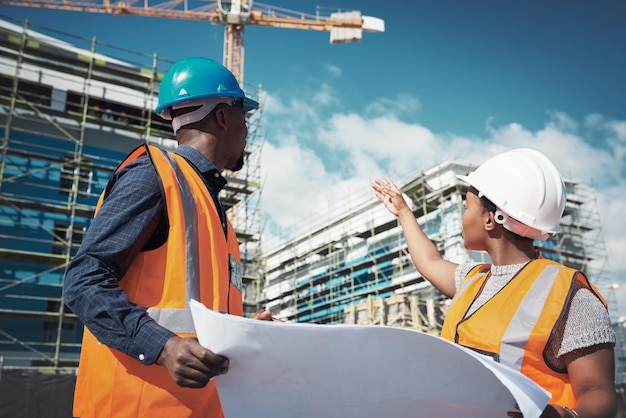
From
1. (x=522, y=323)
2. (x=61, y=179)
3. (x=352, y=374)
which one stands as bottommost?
(x=352, y=374)

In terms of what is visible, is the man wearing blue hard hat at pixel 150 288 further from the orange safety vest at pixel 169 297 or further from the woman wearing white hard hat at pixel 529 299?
the woman wearing white hard hat at pixel 529 299

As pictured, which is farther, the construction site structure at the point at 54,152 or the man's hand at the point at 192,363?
the construction site structure at the point at 54,152

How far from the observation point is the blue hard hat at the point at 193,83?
178 centimetres

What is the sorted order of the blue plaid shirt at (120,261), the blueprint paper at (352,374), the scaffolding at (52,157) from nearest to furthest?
1. the blueprint paper at (352,374)
2. the blue plaid shirt at (120,261)
3. the scaffolding at (52,157)

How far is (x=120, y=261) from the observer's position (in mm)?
1384

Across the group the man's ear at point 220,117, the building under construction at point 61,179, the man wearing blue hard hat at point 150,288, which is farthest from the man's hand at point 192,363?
the building under construction at point 61,179

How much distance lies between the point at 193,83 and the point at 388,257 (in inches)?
889

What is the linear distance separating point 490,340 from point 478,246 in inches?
17.2

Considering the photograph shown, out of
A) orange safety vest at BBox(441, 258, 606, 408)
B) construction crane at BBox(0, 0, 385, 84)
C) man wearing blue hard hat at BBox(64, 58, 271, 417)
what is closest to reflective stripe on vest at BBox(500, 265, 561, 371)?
orange safety vest at BBox(441, 258, 606, 408)

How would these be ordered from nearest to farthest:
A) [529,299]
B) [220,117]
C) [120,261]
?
[120,261], [529,299], [220,117]

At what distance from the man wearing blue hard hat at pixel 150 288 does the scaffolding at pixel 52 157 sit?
12960mm

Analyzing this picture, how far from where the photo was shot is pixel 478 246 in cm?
187

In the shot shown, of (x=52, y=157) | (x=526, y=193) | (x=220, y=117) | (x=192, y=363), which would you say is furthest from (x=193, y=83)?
(x=52, y=157)

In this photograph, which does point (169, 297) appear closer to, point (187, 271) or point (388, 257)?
point (187, 271)
